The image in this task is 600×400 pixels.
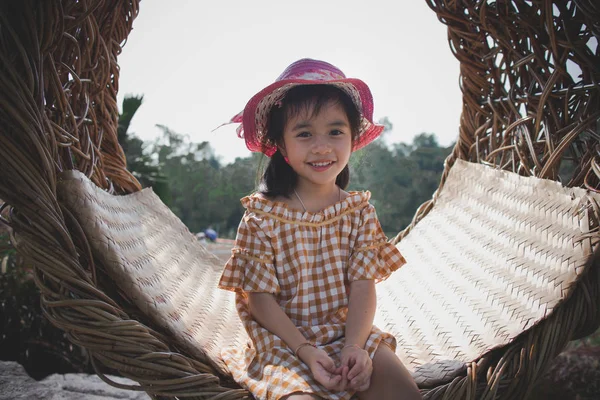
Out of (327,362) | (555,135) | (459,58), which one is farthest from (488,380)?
(459,58)

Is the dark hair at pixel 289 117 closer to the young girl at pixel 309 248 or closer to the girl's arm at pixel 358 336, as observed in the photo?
the young girl at pixel 309 248

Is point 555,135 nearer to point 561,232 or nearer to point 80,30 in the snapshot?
point 561,232

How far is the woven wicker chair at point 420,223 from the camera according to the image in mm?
983

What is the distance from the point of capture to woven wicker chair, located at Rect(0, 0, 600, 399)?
38.7 inches

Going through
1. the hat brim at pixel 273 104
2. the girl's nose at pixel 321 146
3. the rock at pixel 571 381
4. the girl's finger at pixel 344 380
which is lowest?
the rock at pixel 571 381

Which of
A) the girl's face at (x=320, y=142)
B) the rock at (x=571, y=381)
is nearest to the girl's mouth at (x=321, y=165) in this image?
the girl's face at (x=320, y=142)

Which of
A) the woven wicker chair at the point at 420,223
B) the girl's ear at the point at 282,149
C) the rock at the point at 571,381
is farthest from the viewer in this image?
the rock at the point at 571,381

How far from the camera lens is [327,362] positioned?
1094 mm

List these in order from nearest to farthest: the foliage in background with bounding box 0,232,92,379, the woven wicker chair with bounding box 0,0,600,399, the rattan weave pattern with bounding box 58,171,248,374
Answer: the woven wicker chair with bounding box 0,0,600,399 < the rattan weave pattern with bounding box 58,171,248,374 < the foliage in background with bounding box 0,232,92,379

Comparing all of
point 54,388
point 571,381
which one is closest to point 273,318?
point 54,388

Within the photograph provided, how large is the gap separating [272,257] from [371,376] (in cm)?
38

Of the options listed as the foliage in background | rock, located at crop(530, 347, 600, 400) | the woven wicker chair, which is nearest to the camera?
the woven wicker chair

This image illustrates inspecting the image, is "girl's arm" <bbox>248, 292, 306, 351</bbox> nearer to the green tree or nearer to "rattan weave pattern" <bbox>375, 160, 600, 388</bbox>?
"rattan weave pattern" <bbox>375, 160, 600, 388</bbox>

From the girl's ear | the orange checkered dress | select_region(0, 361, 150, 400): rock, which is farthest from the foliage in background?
the girl's ear
